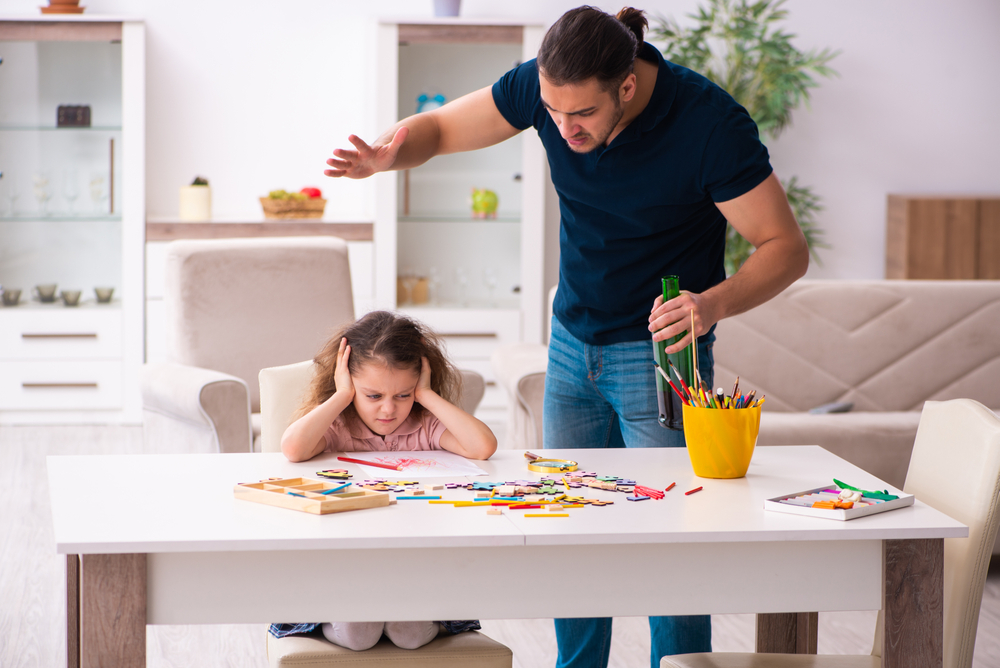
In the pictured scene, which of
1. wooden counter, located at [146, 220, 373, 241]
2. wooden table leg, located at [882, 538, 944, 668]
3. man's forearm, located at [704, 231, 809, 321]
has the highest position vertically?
wooden counter, located at [146, 220, 373, 241]

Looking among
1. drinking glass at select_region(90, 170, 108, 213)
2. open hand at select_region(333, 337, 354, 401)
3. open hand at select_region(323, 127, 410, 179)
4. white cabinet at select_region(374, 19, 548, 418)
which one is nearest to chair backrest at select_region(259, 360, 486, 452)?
open hand at select_region(333, 337, 354, 401)

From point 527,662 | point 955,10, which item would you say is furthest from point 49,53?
point 955,10

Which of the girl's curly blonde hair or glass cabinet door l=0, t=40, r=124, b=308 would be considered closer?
the girl's curly blonde hair

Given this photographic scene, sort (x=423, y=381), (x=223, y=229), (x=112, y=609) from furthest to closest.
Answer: (x=223, y=229), (x=423, y=381), (x=112, y=609)

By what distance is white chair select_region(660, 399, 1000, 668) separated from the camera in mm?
1396

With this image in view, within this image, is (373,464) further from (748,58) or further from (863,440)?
(748,58)

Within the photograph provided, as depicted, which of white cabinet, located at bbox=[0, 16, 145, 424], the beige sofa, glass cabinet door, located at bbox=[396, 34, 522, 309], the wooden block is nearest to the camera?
the beige sofa

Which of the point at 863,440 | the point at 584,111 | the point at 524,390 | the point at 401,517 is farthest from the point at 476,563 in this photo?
the point at 863,440

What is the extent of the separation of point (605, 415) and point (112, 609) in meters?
0.97

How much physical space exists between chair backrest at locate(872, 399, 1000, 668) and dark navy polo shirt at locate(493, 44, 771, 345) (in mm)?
490

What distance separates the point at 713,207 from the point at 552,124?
12.7 inches

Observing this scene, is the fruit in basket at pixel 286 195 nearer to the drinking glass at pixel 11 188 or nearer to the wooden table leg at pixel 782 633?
the drinking glass at pixel 11 188

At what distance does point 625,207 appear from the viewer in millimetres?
1739

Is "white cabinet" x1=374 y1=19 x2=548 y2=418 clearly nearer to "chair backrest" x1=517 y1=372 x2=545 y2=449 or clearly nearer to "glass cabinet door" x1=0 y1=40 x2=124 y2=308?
"glass cabinet door" x1=0 y1=40 x2=124 y2=308
